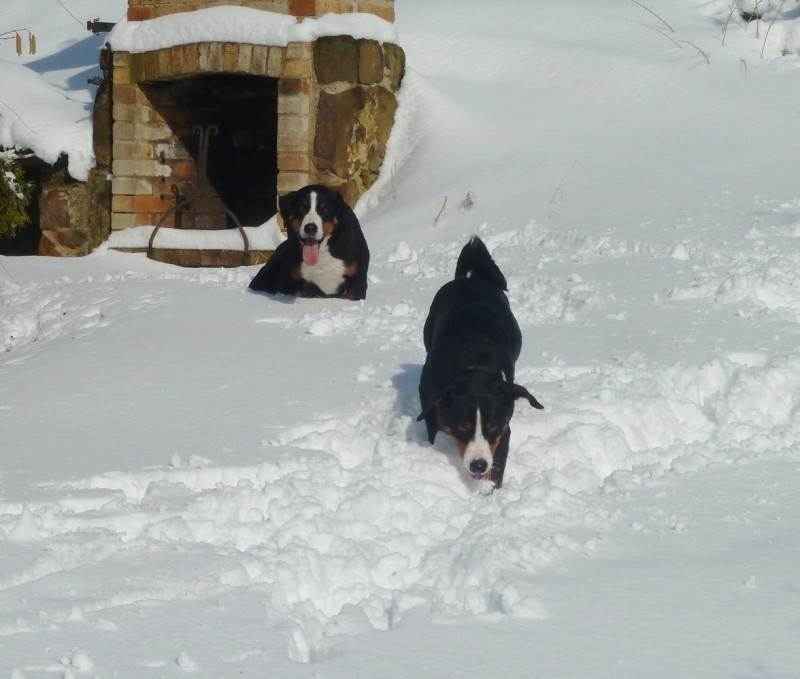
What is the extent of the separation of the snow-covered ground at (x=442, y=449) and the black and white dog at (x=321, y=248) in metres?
0.24

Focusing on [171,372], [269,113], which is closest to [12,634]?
[171,372]

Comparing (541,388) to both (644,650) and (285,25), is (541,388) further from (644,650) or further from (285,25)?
(285,25)

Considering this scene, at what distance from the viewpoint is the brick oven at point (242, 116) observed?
988 cm

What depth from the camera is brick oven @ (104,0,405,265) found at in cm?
Result: 988

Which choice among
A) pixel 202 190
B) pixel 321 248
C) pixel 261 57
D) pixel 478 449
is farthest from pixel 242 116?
pixel 478 449

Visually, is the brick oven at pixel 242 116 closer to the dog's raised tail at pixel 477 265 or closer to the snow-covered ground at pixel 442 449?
the snow-covered ground at pixel 442 449

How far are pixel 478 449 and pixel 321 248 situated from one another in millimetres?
3325

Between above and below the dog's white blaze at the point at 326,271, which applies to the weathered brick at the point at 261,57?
above

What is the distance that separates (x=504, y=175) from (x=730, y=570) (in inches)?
262

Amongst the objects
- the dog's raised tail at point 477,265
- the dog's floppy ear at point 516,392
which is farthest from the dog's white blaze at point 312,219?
the dog's floppy ear at point 516,392

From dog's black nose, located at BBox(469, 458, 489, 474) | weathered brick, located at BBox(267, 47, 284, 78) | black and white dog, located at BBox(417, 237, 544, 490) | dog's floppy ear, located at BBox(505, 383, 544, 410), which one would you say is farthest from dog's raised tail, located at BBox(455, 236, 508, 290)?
weathered brick, located at BBox(267, 47, 284, 78)

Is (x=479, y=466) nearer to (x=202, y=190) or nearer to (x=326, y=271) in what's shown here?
(x=326, y=271)

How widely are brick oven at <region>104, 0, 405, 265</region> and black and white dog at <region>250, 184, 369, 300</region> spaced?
2.67 metres

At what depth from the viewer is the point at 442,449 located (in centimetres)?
434
